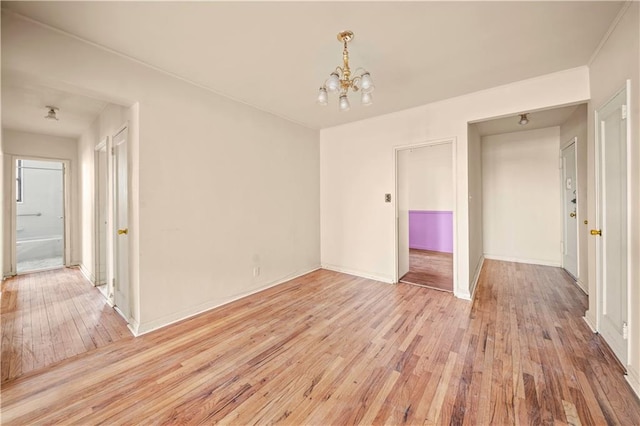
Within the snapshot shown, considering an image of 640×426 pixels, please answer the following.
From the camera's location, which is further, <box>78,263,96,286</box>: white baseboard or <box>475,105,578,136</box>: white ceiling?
<box>78,263,96,286</box>: white baseboard

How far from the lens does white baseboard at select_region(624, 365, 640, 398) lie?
61.6 inches

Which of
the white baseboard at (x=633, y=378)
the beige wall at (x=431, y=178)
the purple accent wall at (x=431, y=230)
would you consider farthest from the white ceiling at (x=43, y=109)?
the purple accent wall at (x=431, y=230)

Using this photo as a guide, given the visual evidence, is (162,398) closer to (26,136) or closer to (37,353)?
(37,353)

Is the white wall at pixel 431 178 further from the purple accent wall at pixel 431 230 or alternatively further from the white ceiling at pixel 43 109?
the white ceiling at pixel 43 109

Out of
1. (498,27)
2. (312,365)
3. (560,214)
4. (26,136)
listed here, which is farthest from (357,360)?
(26,136)

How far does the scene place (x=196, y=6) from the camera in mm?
1696

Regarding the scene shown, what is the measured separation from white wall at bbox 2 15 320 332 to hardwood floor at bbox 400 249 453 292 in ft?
7.21

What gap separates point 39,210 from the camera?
6367 mm

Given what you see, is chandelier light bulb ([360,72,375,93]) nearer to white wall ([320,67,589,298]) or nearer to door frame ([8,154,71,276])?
white wall ([320,67,589,298])

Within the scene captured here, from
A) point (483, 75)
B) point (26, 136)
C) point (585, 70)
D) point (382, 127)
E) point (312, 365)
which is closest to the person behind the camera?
point (312, 365)

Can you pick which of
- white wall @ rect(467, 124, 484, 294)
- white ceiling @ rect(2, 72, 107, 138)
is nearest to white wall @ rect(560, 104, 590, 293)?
white wall @ rect(467, 124, 484, 294)

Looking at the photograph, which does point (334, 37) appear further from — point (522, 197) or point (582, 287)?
point (522, 197)

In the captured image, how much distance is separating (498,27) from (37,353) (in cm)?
465

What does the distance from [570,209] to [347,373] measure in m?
4.82
